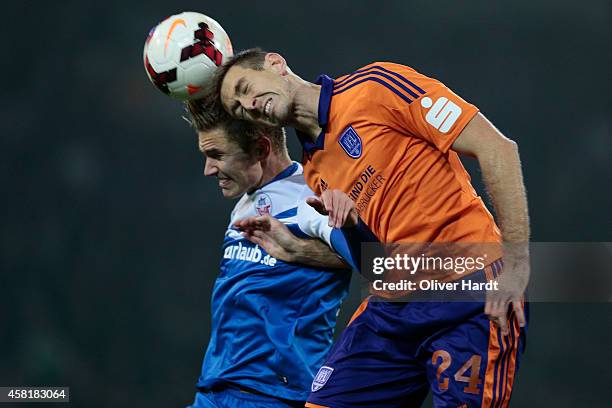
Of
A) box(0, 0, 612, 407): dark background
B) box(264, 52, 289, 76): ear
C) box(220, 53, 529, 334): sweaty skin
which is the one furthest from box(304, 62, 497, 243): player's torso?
box(0, 0, 612, 407): dark background

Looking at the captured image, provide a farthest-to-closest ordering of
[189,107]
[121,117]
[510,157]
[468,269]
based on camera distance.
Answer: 1. [121,117]
2. [189,107]
3. [468,269]
4. [510,157]

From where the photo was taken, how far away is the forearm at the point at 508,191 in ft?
8.57

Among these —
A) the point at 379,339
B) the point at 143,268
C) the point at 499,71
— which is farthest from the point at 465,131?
the point at 143,268

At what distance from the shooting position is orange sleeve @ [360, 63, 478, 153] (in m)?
2.73

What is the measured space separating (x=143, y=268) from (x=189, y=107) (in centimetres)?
234

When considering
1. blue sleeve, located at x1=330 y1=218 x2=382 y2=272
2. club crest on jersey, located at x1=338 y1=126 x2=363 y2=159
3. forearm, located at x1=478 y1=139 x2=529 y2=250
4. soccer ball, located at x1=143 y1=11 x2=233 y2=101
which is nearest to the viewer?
forearm, located at x1=478 y1=139 x2=529 y2=250

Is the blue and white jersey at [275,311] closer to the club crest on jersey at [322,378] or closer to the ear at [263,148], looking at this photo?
the ear at [263,148]

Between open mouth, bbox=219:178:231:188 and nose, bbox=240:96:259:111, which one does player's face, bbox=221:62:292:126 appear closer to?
nose, bbox=240:96:259:111

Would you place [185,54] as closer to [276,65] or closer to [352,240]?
[276,65]

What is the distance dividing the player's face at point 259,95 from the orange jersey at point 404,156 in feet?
0.52

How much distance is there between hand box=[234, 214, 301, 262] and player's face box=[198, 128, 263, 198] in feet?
0.72

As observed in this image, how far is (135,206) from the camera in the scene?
5793 millimetres

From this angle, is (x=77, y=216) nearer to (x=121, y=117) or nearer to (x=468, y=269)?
(x=121, y=117)

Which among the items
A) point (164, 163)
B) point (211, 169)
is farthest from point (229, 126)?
point (164, 163)
